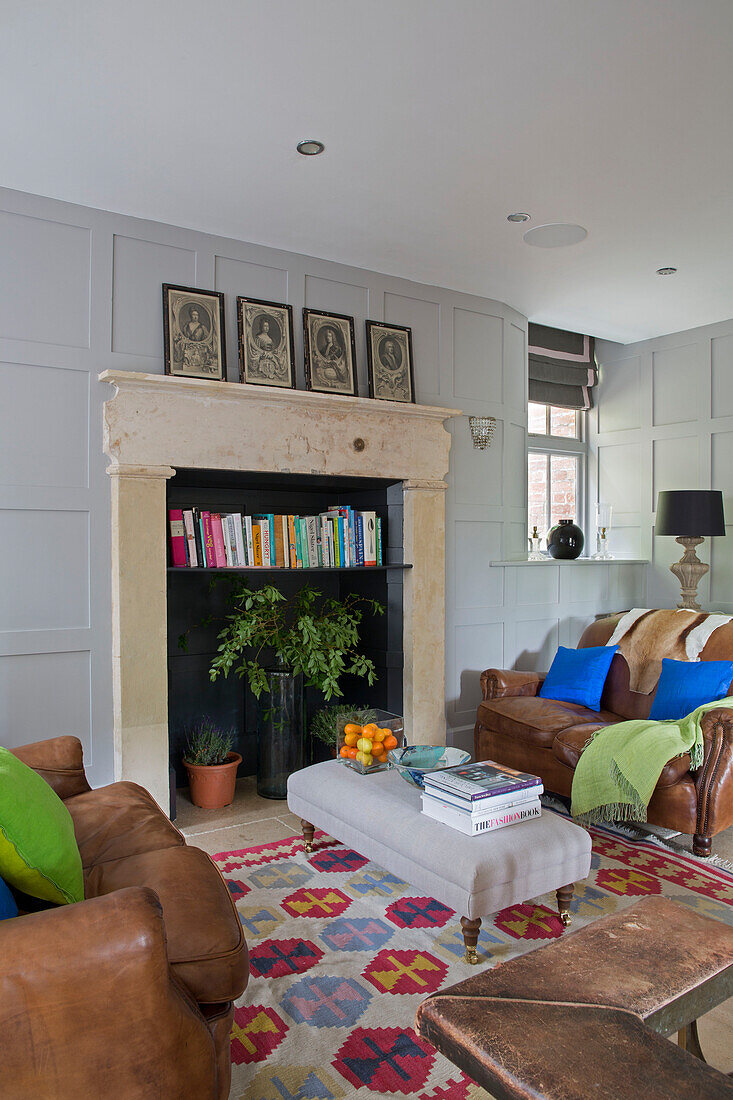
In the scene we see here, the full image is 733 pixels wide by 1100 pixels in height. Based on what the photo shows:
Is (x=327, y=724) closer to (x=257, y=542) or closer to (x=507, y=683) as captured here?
(x=507, y=683)

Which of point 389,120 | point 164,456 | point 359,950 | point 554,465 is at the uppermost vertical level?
point 389,120

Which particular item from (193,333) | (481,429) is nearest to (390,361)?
(481,429)

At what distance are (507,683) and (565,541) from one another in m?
1.34

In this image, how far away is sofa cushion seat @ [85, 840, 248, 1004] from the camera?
1.51 m

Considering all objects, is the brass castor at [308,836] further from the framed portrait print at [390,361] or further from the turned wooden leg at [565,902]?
the framed portrait print at [390,361]

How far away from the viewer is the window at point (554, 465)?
5.47 m

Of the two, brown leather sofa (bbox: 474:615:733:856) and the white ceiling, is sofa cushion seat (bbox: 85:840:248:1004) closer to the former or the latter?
brown leather sofa (bbox: 474:615:733:856)

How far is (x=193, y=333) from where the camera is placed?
3385 mm

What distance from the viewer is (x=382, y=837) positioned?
2.44 metres

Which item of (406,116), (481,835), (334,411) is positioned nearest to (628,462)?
(334,411)

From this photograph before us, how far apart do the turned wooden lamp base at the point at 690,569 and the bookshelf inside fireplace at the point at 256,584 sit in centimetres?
192

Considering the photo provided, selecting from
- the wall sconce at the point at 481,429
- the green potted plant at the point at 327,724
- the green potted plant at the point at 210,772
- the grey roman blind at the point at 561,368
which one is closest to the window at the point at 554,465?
the grey roman blind at the point at 561,368

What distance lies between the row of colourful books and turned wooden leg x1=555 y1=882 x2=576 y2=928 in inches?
75.7

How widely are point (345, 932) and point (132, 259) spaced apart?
2.82 meters
